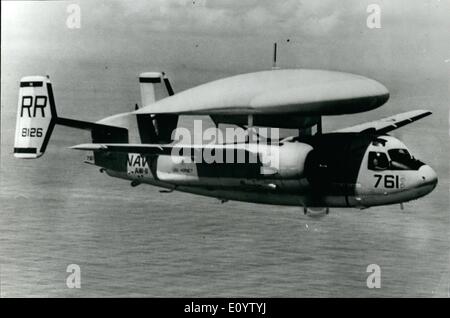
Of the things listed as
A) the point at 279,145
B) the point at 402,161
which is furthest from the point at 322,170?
the point at 402,161

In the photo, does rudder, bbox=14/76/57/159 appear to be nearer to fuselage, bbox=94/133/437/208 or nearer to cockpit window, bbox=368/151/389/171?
fuselage, bbox=94/133/437/208

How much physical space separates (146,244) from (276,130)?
644 centimetres

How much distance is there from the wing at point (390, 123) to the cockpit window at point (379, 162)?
1.84 m

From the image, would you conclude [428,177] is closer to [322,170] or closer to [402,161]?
[402,161]

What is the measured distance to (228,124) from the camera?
999 inches

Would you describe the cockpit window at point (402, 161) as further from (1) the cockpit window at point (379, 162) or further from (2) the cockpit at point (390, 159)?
(1) the cockpit window at point (379, 162)

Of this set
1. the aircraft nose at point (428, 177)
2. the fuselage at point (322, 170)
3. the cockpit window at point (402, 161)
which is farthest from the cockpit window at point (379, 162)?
the aircraft nose at point (428, 177)

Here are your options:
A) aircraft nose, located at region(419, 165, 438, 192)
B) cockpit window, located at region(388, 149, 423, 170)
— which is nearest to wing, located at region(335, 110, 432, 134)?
cockpit window, located at region(388, 149, 423, 170)

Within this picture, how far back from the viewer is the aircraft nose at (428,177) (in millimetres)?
23394

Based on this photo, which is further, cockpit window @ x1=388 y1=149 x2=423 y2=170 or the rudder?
the rudder

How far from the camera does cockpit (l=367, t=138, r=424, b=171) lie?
23.7 meters

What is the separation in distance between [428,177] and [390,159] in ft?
4.16

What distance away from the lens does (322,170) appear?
23.9 m
